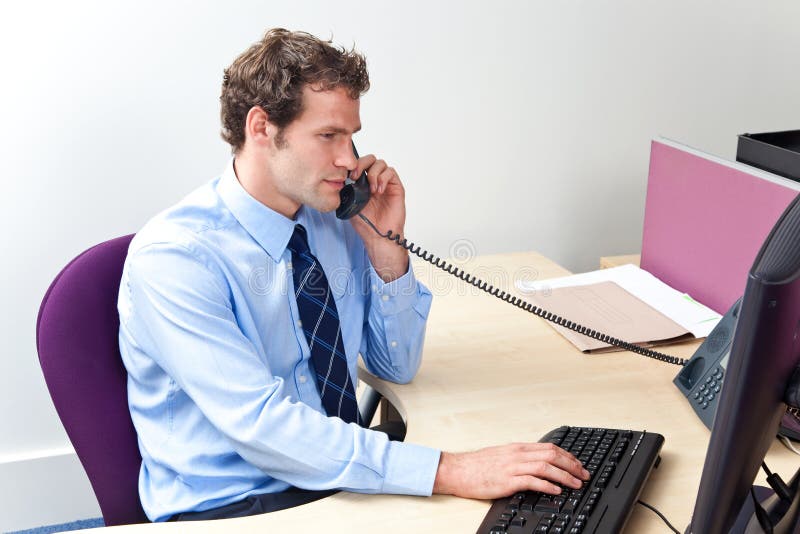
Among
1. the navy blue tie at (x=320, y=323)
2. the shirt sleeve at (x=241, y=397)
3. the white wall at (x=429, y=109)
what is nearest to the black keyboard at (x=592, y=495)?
the shirt sleeve at (x=241, y=397)

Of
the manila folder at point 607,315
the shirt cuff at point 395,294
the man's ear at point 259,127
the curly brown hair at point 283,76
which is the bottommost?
the manila folder at point 607,315

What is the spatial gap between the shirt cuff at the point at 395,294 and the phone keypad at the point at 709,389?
50 cm

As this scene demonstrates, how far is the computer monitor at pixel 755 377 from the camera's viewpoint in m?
0.64

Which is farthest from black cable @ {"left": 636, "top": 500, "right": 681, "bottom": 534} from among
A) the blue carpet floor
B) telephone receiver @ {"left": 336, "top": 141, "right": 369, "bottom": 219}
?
the blue carpet floor

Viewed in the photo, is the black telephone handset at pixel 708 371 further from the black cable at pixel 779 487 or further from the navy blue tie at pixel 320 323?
the navy blue tie at pixel 320 323

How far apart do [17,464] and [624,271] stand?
159 cm

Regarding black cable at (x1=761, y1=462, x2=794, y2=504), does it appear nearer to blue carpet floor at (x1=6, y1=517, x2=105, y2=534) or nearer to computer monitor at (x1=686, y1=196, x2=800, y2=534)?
computer monitor at (x1=686, y1=196, x2=800, y2=534)

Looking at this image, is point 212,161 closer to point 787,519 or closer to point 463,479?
point 463,479

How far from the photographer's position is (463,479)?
3.59 feet

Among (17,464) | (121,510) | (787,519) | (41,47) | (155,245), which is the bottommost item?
(17,464)

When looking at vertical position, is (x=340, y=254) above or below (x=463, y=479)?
above

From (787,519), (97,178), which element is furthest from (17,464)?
(787,519)

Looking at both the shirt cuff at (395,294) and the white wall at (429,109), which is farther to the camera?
the white wall at (429,109)

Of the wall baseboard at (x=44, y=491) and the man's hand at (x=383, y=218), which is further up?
the man's hand at (x=383, y=218)
